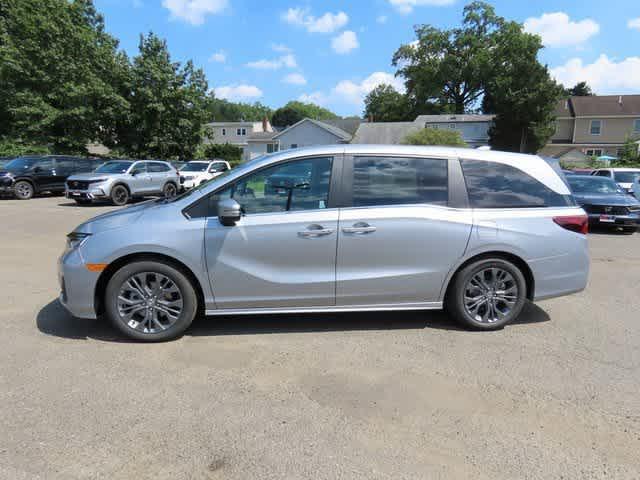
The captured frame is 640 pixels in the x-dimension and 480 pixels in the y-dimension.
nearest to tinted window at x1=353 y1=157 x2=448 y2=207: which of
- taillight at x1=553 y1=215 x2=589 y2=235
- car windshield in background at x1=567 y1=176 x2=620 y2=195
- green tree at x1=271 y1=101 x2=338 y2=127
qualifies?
taillight at x1=553 y1=215 x2=589 y2=235

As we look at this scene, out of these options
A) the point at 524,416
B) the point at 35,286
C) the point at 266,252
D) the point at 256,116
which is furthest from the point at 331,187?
the point at 256,116

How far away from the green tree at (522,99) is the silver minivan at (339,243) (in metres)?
47.4

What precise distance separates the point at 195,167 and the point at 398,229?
1944 cm

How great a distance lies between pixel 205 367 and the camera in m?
3.51

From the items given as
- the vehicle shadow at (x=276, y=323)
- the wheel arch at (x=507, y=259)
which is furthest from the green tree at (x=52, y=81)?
the wheel arch at (x=507, y=259)

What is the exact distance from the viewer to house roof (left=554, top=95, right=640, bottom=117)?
151ft

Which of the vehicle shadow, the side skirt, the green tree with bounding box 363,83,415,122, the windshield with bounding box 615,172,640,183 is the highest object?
the green tree with bounding box 363,83,415,122

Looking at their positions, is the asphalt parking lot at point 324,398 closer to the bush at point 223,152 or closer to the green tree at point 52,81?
the green tree at point 52,81

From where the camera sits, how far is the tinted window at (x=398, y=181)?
4.04m

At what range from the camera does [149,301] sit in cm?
390

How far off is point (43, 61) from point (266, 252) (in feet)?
102

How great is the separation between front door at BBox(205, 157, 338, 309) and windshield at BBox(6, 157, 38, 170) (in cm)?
1736

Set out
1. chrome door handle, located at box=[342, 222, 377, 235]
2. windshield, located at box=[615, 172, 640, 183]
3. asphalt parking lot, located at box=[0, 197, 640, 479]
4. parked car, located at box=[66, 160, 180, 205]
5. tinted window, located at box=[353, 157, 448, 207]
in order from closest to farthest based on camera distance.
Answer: asphalt parking lot, located at box=[0, 197, 640, 479], chrome door handle, located at box=[342, 222, 377, 235], tinted window, located at box=[353, 157, 448, 207], parked car, located at box=[66, 160, 180, 205], windshield, located at box=[615, 172, 640, 183]

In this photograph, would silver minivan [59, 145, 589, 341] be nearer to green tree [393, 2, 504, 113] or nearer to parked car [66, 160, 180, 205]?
parked car [66, 160, 180, 205]
